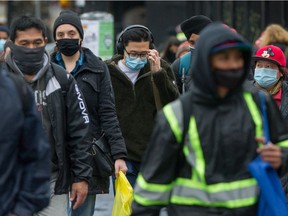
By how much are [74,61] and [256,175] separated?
3.53 m

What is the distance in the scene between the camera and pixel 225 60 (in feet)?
17.0

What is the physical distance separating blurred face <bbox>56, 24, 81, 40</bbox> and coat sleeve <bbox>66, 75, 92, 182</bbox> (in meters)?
1.43

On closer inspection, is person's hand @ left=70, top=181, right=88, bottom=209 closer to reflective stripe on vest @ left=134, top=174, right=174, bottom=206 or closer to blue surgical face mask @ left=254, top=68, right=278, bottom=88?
reflective stripe on vest @ left=134, top=174, right=174, bottom=206

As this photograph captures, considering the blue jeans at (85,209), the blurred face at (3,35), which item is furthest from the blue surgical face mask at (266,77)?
the blurred face at (3,35)

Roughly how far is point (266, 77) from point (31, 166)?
3.51 m

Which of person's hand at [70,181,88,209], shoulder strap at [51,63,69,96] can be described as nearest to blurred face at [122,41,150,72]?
shoulder strap at [51,63,69,96]

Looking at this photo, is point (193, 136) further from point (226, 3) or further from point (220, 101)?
point (226, 3)

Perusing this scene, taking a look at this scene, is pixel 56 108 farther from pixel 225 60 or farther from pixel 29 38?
pixel 225 60

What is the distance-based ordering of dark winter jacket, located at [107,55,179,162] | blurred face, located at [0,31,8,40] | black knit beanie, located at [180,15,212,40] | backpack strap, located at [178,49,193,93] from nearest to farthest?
dark winter jacket, located at [107,55,179,162], backpack strap, located at [178,49,193,93], black knit beanie, located at [180,15,212,40], blurred face, located at [0,31,8,40]

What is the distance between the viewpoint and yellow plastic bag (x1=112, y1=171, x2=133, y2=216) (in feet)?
24.8

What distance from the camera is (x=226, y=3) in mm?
25422

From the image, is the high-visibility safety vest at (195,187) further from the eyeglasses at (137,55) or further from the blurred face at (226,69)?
the eyeglasses at (137,55)

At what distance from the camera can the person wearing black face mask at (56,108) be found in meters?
6.74

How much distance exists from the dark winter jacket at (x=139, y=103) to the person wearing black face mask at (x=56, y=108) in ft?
5.19
